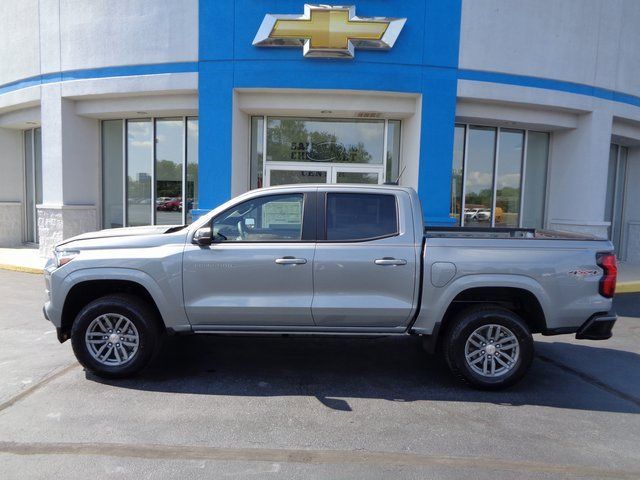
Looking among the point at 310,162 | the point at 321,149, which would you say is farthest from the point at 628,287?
the point at 310,162

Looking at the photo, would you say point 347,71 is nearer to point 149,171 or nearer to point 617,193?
point 149,171

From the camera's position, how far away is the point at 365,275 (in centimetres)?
462

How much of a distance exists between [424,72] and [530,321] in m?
6.77

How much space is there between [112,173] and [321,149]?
19.6 ft

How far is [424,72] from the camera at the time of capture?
32.8 ft

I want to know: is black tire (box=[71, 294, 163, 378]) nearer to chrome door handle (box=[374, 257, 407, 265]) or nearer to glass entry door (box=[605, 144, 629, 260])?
chrome door handle (box=[374, 257, 407, 265])

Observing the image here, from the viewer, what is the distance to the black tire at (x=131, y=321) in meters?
4.68

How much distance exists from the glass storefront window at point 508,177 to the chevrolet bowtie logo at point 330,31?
464cm

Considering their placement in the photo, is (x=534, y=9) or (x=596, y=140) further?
(x=596, y=140)

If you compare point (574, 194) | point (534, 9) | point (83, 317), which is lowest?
point (83, 317)

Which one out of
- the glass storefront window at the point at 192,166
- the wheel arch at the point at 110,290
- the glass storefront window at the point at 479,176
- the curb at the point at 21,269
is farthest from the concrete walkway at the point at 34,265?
the wheel arch at the point at 110,290

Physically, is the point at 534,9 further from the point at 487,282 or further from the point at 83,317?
the point at 83,317

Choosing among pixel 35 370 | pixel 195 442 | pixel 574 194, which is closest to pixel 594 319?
pixel 195 442

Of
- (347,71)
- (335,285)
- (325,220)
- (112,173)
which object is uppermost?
(347,71)
